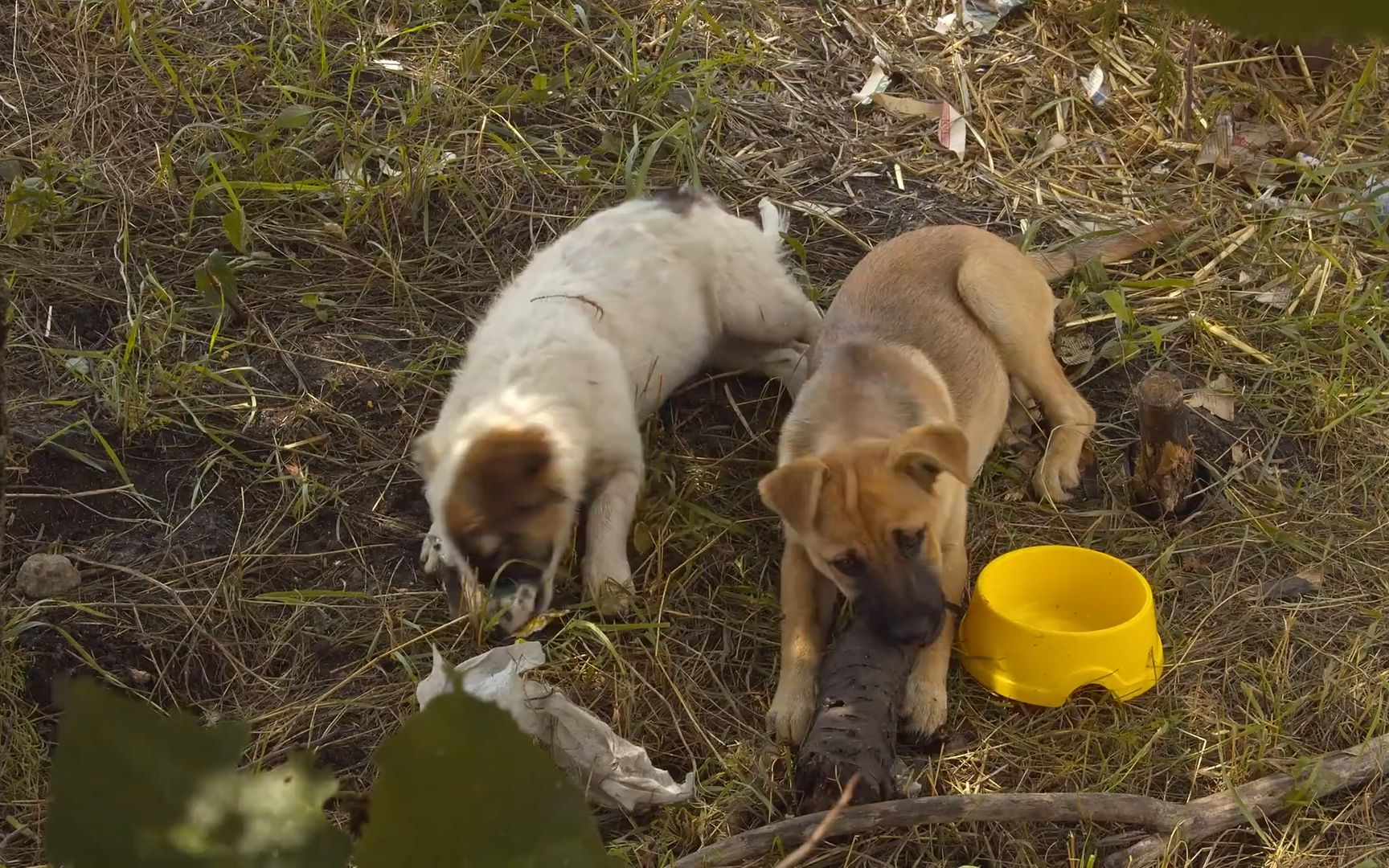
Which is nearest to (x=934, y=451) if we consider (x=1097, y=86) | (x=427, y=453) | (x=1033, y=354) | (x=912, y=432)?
(x=912, y=432)

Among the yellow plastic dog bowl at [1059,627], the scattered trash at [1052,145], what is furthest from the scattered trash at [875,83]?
the yellow plastic dog bowl at [1059,627]

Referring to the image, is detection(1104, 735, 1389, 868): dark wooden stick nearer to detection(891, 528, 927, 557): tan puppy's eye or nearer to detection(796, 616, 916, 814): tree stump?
detection(796, 616, 916, 814): tree stump

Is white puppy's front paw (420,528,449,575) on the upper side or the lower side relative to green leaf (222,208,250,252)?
lower

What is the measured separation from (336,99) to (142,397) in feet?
5.98

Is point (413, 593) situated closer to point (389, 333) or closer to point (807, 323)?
point (389, 333)

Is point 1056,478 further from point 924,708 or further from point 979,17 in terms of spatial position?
point 979,17

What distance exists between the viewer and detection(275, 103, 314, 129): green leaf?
5.25m

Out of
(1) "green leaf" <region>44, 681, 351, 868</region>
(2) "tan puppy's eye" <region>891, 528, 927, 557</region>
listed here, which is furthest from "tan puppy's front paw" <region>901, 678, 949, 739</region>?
(1) "green leaf" <region>44, 681, 351, 868</region>

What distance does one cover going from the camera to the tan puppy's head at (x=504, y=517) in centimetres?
363

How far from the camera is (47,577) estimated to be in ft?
12.7

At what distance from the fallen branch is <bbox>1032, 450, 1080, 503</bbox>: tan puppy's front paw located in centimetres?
124

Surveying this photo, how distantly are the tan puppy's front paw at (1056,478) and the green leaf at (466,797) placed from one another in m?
3.92

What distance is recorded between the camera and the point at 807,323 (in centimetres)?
484

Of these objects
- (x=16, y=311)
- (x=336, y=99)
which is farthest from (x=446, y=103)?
(x=16, y=311)
